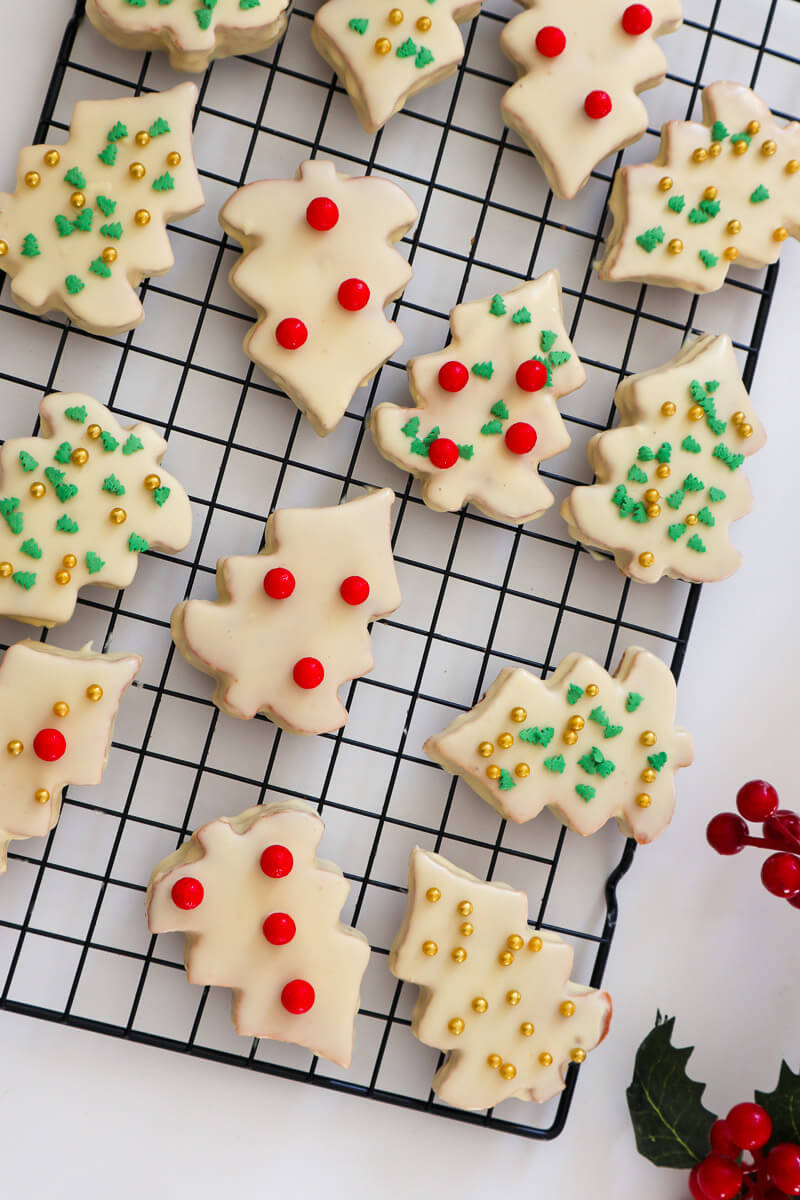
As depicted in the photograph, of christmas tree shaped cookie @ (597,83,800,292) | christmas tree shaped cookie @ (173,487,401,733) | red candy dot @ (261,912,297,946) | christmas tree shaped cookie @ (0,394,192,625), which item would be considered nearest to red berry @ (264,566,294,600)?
christmas tree shaped cookie @ (173,487,401,733)

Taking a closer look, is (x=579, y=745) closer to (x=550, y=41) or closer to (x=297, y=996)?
(x=297, y=996)

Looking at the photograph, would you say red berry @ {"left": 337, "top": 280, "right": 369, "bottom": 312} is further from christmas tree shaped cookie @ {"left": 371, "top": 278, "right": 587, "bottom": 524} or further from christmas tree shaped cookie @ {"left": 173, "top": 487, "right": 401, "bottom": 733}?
christmas tree shaped cookie @ {"left": 173, "top": 487, "right": 401, "bottom": 733}

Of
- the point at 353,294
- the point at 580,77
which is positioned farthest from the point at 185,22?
the point at 580,77

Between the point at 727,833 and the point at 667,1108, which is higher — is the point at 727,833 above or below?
above

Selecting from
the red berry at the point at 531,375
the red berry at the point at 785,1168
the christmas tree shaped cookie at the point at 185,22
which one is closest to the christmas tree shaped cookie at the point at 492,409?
the red berry at the point at 531,375

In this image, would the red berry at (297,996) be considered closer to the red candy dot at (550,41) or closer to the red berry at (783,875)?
the red berry at (783,875)

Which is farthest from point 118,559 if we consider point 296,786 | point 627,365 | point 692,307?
point 692,307
